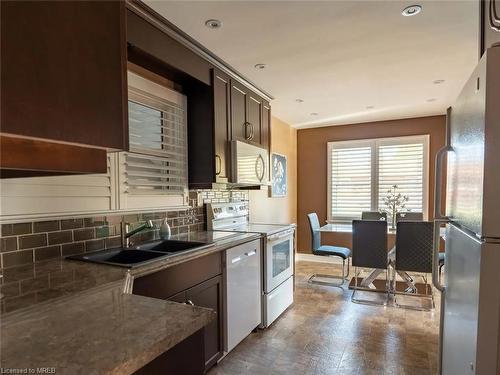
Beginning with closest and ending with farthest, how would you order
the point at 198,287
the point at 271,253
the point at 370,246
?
the point at 198,287 → the point at 271,253 → the point at 370,246

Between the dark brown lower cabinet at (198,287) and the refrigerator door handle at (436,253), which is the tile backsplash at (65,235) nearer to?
the dark brown lower cabinet at (198,287)

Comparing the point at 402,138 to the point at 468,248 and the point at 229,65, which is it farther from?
the point at 468,248

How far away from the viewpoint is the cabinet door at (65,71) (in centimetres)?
59

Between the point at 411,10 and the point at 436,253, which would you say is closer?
the point at 436,253

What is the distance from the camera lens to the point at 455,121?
4.96ft

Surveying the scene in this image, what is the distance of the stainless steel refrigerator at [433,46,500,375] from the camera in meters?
0.95

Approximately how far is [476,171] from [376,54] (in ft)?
5.97

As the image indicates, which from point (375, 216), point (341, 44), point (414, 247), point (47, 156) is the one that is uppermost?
point (341, 44)

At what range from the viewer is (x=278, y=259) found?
306 centimetres

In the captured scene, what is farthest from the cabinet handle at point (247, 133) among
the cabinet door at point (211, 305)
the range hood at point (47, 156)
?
the range hood at point (47, 156)

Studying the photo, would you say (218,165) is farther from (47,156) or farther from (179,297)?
(47,156)

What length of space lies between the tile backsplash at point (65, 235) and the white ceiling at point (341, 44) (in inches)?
55.0

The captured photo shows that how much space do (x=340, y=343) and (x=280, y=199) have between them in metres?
2.64

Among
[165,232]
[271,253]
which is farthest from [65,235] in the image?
[271,253]
